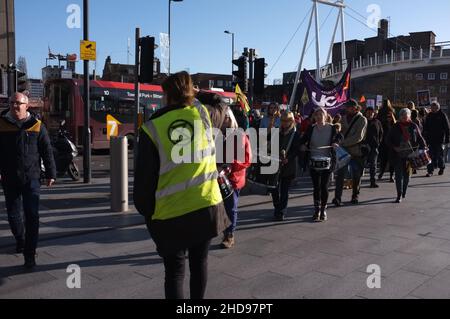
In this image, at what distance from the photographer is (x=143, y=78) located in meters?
9.80

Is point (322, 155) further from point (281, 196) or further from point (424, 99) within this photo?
point (424, 99)

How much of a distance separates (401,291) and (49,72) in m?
55.8

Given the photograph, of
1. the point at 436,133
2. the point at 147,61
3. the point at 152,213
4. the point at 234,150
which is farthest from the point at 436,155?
the point at 152,213

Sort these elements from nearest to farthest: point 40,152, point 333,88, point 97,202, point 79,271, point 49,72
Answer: point 79,271, point 40,152, point 97,202, point 333,88, point 49,72

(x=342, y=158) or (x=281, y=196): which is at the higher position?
(x=342, y=158)

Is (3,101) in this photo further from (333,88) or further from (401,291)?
(401,291)

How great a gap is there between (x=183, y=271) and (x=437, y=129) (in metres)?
10.6

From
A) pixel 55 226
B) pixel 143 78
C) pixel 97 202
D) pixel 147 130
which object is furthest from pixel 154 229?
pixel 143 78

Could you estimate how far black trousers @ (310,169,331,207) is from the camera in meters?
6.68

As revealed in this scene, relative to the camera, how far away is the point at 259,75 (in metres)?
12.2

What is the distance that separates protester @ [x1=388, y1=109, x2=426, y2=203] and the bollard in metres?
4.73

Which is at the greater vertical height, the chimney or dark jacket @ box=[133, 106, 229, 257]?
the chimney

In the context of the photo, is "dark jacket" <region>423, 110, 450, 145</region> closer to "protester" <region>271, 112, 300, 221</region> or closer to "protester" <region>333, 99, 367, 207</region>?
"protester" <region>333, 99, 367, 207</region>

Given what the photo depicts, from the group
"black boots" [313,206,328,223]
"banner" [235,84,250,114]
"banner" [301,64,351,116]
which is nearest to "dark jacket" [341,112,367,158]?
"black boots" [313,206,328,223]
